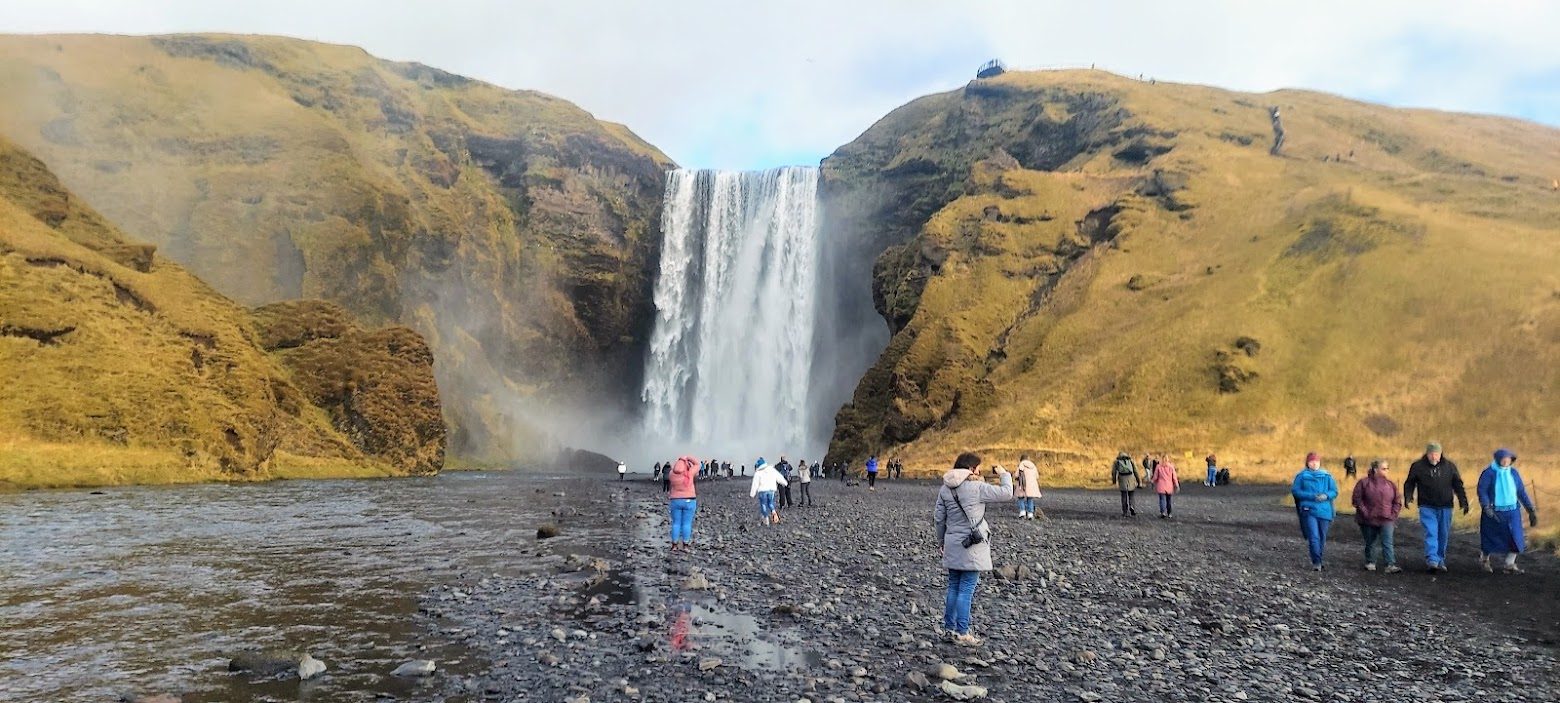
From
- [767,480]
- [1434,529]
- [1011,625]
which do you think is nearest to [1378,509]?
[1434,529]

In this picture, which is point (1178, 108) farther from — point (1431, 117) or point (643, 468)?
point (643, 468)

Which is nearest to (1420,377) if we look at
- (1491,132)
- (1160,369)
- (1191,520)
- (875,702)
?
(1160,369)

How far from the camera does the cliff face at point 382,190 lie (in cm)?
7638

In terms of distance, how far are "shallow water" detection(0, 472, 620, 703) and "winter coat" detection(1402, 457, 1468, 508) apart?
53.6ft

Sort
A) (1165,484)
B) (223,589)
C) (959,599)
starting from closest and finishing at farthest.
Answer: (959,599) → (223,589) → (1165,484)

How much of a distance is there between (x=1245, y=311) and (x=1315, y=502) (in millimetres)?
53551

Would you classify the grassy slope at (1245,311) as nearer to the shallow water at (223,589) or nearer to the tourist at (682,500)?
the tourist at (682,500)

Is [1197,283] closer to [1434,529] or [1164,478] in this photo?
[1164,478]

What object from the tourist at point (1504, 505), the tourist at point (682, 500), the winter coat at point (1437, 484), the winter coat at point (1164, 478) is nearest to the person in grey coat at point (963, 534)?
the tourist at point (682, 500)

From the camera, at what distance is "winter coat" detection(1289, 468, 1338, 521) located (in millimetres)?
16122

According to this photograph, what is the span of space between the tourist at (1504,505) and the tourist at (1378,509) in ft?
4.56

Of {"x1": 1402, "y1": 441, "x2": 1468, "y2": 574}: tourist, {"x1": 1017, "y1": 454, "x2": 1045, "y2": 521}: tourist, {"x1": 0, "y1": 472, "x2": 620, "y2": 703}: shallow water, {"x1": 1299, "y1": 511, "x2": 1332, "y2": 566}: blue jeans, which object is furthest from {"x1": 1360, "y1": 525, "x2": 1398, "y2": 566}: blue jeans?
{"x1": 0, "y1": 472, "x2": 620, "y2": 703}: shallow water

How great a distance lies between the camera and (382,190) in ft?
279

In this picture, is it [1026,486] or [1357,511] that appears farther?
[1026,486]
